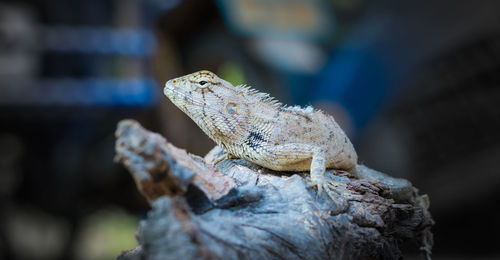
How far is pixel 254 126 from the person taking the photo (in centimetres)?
319

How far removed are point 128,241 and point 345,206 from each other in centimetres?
722

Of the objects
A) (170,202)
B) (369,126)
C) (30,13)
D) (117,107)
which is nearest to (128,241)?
(117,107)

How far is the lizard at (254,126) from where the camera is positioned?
3.05 meters

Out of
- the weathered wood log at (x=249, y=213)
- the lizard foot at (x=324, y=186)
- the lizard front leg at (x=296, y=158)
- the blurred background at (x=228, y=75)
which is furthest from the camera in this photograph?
the blurred background at (x=228, y=75)

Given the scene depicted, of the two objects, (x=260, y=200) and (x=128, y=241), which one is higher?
(x=260, y=200)

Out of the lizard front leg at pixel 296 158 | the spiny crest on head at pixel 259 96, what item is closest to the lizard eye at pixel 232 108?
the spiny crest on head at pixel 259 96

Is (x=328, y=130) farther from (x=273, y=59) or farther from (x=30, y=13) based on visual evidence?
(x=30, y=13)

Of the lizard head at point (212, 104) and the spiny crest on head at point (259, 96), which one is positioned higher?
the spiny crest on head at point (259, 96)

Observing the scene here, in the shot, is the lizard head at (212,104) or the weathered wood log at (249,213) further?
the lizard head at (212,104)

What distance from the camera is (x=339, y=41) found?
381 inches

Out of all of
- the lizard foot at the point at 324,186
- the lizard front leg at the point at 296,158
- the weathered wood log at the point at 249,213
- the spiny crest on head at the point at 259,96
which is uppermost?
the spiny crest on head at the point at 259,96

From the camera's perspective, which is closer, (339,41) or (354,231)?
(354,231)

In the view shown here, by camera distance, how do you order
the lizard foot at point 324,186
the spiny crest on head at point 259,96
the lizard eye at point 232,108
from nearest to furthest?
the lizard foot at point 324,186 < the lizard eye at point 232,108 < the spiny crest on head at point 259,96

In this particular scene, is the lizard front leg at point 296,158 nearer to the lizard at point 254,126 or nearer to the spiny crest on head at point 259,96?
the lizard at point 254,126
